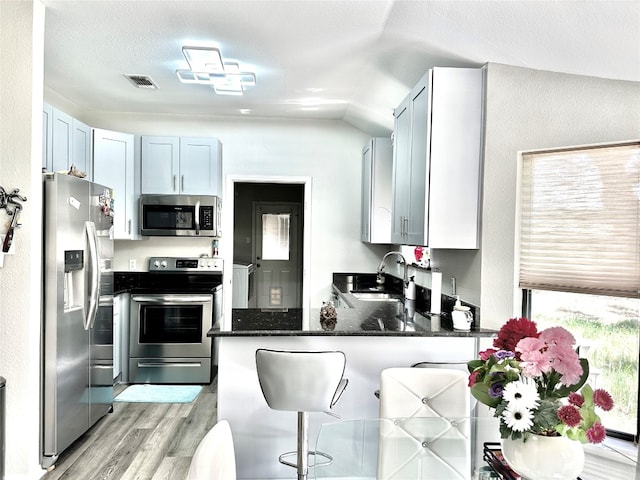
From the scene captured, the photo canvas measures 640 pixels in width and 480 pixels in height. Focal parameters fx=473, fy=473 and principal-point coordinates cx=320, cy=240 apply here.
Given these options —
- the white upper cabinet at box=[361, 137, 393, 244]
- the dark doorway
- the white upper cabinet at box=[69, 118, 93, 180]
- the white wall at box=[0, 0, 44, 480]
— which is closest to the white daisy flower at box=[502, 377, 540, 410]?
the white wall at box=[0, 0, 44, 480]

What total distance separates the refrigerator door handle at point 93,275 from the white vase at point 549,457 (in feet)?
9.28

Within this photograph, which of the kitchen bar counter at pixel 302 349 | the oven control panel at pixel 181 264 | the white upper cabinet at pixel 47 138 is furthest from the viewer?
the oven control panel at pixel 181 264

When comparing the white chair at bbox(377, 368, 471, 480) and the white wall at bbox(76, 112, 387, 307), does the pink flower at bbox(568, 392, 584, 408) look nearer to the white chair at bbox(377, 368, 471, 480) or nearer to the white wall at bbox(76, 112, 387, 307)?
the white chair at bbox(377, 368, 471, 480)

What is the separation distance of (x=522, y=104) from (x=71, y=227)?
2.82m

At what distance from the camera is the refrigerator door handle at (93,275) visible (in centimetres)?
319

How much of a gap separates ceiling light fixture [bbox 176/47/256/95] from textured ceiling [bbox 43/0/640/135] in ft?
0.25

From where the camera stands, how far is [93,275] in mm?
3236

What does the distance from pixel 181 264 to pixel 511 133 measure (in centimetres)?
357

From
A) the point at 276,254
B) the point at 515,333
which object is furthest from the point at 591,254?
the point at 276,254

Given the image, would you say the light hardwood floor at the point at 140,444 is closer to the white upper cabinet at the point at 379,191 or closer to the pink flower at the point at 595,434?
the white upper cabinet at the point at 379,191

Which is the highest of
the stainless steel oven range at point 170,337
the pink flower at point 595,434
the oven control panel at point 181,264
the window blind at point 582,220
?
the window blind at point 582,220

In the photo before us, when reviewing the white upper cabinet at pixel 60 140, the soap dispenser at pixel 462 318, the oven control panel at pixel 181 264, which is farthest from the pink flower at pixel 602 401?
the oven control panel at pixel 181 264

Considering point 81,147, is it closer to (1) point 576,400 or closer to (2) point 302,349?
(2) point 302,349

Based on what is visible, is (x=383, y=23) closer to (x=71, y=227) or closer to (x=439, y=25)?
(x=439, y=25)
